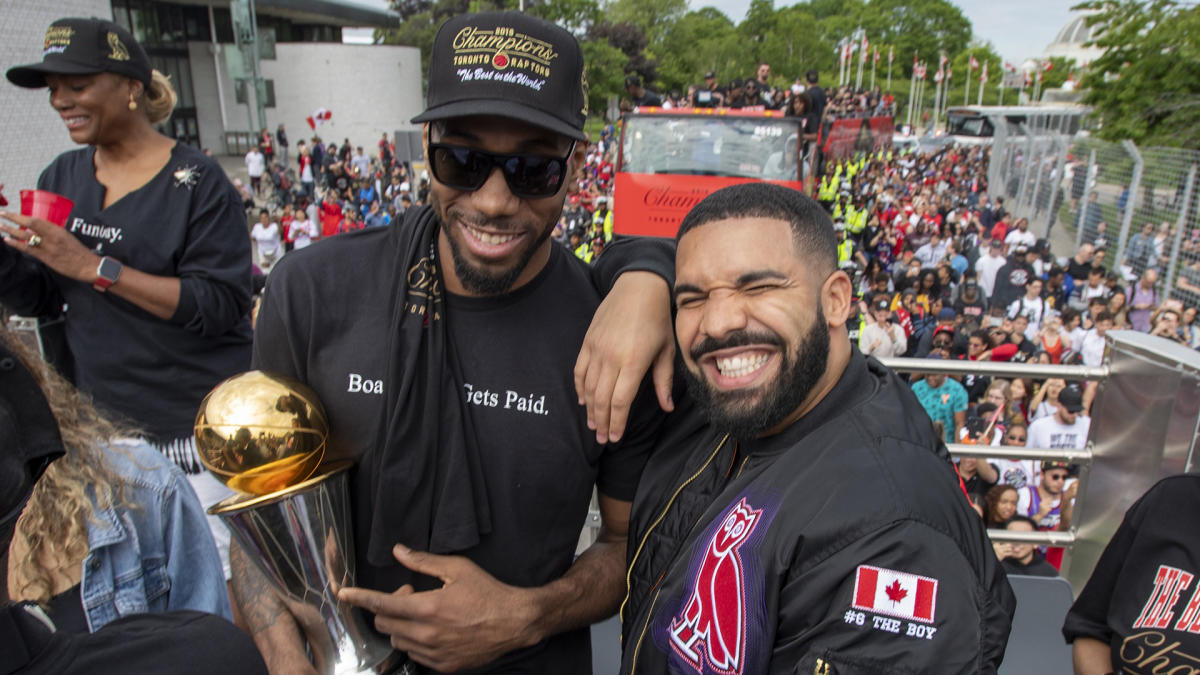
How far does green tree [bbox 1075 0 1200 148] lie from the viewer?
12.8m

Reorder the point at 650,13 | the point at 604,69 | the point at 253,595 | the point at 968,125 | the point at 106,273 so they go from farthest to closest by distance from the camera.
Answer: the point at 650,13 < the point at 968,125 < the point at 604,69 < the point at 106,273 < the point at 253,595

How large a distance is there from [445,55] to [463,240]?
38 cm

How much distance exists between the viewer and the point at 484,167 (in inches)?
63.6

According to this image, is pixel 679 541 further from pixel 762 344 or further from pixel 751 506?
pixel 762 344

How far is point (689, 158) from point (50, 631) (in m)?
10.5

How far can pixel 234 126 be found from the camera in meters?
31.3

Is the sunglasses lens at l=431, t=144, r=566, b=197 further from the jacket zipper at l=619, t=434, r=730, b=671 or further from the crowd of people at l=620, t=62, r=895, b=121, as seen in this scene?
the crowd of people at l=620, t=62, r=895, b=121

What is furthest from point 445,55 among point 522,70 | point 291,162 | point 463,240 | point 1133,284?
point 291,162

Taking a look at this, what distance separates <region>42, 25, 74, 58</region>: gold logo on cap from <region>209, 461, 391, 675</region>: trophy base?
1.91 m

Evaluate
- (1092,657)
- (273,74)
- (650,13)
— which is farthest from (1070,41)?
(1092,657)

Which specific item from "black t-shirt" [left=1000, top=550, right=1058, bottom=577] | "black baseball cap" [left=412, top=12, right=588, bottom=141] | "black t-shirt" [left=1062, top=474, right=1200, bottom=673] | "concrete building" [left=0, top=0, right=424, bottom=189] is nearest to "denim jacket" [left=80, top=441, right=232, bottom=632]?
"black baseball cap" [left=412, top=12, right=588, bottom=141]

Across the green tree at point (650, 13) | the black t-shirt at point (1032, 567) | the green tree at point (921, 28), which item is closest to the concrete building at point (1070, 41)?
the green tree at point (921, 28)

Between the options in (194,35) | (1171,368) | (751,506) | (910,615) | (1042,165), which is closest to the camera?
(910,615)

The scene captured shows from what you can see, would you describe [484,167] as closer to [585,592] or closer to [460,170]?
[460,170]
